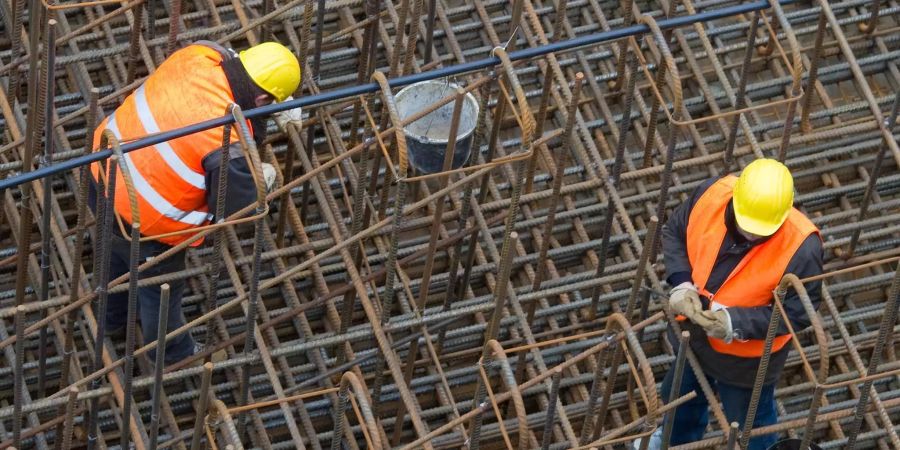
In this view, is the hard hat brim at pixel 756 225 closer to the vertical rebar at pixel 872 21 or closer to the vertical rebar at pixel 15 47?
the vertical rebar at pixel 872 21

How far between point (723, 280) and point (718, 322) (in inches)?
10.8

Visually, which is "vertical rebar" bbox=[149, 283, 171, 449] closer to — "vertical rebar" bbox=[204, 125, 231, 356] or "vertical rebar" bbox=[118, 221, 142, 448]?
"vertical rebar" bbox=[118, 221, 142, 448]

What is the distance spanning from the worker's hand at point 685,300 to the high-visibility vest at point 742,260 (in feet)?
0.28

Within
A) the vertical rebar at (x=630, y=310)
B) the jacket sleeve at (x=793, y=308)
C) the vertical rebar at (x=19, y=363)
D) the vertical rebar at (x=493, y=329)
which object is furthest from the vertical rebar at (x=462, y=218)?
the vertical rebar at (x=19, y=363)

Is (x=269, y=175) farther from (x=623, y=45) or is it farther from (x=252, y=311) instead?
(x=623, y=45)

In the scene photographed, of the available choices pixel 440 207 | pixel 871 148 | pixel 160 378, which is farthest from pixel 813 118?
pixel 160 378

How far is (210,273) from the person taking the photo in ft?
34.1

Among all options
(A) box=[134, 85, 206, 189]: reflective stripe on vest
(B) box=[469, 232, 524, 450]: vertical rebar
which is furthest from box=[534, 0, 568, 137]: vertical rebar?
(A) box=[134, 85, 206, 189]: reflective stripe on vest

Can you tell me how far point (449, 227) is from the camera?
11.5 meters

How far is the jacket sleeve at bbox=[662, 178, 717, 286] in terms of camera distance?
10.2 metres

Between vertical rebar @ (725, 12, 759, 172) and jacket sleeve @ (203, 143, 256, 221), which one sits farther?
vertical rebar @ (725, 12, 759, 172)

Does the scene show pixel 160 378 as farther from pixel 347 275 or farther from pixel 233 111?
pixel 347 275

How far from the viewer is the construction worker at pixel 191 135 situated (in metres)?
10.1

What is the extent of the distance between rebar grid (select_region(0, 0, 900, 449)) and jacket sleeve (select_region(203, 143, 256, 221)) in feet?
0.52
